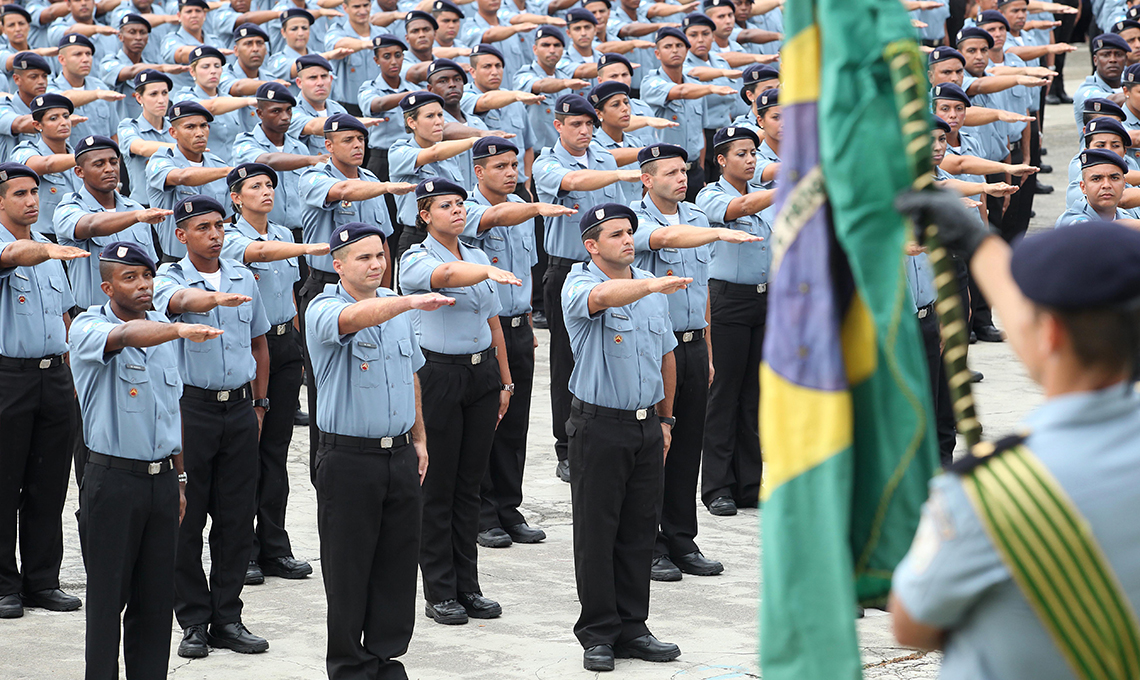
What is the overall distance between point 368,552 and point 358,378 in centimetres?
77

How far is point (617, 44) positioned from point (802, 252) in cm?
1154

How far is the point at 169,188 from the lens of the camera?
30.9 feet

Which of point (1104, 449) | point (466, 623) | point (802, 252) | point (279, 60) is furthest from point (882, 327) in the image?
point (279, 60)

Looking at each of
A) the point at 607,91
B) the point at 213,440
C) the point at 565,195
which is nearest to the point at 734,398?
the point at 565,195

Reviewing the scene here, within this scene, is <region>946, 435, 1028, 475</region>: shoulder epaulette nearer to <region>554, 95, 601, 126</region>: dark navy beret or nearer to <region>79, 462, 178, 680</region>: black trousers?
<region>79, 462, 178, 680</region>: black trousers

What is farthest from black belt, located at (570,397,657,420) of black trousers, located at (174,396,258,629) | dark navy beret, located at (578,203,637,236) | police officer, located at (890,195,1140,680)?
→ police officer, located at (890,195,1140,680)

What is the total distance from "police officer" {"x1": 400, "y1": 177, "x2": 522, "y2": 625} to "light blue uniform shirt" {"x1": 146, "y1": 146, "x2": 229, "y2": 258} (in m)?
2.35

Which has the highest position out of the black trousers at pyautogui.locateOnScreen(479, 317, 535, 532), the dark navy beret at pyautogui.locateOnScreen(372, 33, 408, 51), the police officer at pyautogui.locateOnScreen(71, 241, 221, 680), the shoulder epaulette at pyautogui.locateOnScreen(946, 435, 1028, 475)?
the dark navy beret at pyautogui.locateOnScreen(372, 33, 408, 51)

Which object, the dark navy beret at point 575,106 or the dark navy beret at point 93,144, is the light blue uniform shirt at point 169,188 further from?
the dark navy beret at point 575,106

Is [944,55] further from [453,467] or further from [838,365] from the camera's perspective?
[838,365]

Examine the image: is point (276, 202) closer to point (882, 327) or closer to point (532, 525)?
point (532, 525)

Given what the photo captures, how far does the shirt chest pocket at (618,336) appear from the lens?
6879 mm

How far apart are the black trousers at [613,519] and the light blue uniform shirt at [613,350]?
0.38ft

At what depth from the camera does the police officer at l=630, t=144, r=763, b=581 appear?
312 inches
